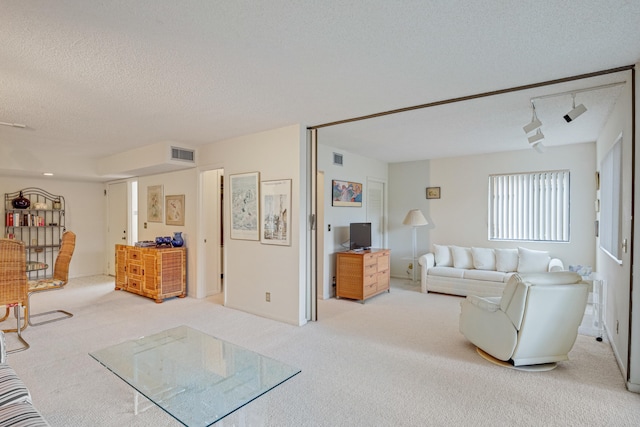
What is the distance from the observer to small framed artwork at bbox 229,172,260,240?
4508mm

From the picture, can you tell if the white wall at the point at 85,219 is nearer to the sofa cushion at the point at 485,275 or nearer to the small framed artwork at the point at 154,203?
the small framed artwork at the point at 154,203

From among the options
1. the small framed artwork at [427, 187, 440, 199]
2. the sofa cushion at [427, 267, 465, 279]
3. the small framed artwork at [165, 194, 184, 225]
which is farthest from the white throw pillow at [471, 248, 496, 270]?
the small framed artwork at [165, 194, 184, 225]

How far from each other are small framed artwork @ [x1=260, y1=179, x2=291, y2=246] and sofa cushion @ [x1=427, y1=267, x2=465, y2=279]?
115 inches

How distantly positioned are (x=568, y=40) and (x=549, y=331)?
7.57 ft

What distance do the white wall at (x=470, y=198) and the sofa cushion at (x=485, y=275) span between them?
825 millimetres

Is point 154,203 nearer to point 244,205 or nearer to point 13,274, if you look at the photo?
point 244,205

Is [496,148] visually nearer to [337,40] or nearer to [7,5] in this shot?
[337,40]

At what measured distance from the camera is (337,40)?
2.12 m

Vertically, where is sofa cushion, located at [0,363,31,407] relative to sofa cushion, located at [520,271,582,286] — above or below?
below

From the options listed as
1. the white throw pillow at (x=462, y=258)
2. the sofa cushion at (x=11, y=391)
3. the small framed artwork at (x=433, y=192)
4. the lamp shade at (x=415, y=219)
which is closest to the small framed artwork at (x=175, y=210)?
the sofa cushion at (x=11, y=391)

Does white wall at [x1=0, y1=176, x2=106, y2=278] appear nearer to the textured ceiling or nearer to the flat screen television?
the textured ceiling

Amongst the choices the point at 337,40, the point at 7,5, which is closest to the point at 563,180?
the point at 337,40

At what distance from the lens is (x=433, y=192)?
6660mm

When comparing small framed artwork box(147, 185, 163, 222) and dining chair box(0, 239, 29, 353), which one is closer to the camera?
dining chair box(0, 239, 29, 353)
